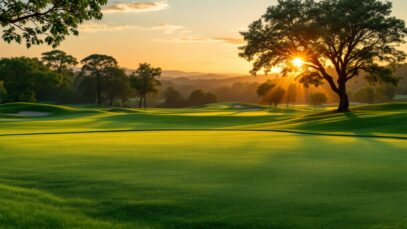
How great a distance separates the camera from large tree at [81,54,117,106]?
129375mm

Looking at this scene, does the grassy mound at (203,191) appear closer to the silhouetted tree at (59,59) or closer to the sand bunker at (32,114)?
the sand bunker at (32,114)

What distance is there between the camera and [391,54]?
52.8 meters

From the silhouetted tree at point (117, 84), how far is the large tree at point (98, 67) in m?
1.17

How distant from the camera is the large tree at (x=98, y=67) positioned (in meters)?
129

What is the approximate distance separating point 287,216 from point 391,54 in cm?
4918

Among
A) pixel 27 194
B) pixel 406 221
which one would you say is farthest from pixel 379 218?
pixel 27 194

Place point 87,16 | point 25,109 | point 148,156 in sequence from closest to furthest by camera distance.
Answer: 1. point 87,16
2. point 148,156
3. point 25,109

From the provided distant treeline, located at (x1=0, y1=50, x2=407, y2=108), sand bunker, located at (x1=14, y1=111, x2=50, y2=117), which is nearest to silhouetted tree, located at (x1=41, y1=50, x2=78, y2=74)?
distant treeline, located at (x1=0, y1=50, x2=407, y2=108)

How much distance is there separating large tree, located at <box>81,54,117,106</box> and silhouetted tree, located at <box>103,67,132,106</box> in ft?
3.85

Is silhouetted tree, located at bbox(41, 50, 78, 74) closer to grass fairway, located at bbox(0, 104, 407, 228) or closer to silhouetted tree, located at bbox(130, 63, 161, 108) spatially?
silhouetted tree, located at bbox(130, 63, 161, 108)

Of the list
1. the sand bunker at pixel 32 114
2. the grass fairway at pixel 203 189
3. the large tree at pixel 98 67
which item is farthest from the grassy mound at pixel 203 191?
the large tree at pixel 98 67

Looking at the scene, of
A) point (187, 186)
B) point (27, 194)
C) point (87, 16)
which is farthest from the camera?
point (87, 16)

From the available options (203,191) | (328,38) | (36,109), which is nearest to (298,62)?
(328,38)

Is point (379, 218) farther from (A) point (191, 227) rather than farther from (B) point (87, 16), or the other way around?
(B) point (87, 16)
